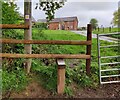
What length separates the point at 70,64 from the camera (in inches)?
239

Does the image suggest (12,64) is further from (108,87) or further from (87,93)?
(108,87)

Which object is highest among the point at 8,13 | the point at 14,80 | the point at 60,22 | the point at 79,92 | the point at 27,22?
the point at 60,22

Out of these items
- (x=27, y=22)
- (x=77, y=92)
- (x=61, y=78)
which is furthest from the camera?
(x=27, y=22)

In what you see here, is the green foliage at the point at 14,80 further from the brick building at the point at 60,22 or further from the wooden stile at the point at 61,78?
the brick building at the point at 60,22

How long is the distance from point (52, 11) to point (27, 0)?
69 centimetres

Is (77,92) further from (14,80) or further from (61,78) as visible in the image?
(14,80)

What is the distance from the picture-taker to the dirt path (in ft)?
14.8

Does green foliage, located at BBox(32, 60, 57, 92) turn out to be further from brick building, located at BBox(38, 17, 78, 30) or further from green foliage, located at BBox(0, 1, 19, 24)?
brick building, located at BBox(38, 17, 78, 30)

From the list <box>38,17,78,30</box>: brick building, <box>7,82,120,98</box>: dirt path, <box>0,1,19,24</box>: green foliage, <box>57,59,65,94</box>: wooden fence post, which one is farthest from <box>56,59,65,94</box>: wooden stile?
<box>38,17,78,30</box>: brick building

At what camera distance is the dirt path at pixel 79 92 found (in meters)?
4.52

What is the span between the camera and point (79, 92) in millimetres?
4801

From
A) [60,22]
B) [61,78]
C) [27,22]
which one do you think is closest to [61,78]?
[61,78]

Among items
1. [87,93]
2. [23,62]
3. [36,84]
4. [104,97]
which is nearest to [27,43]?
[23,62]

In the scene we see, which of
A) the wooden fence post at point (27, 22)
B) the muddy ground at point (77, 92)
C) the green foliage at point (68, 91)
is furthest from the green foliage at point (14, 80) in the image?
the green foliage at point (68, 91)
